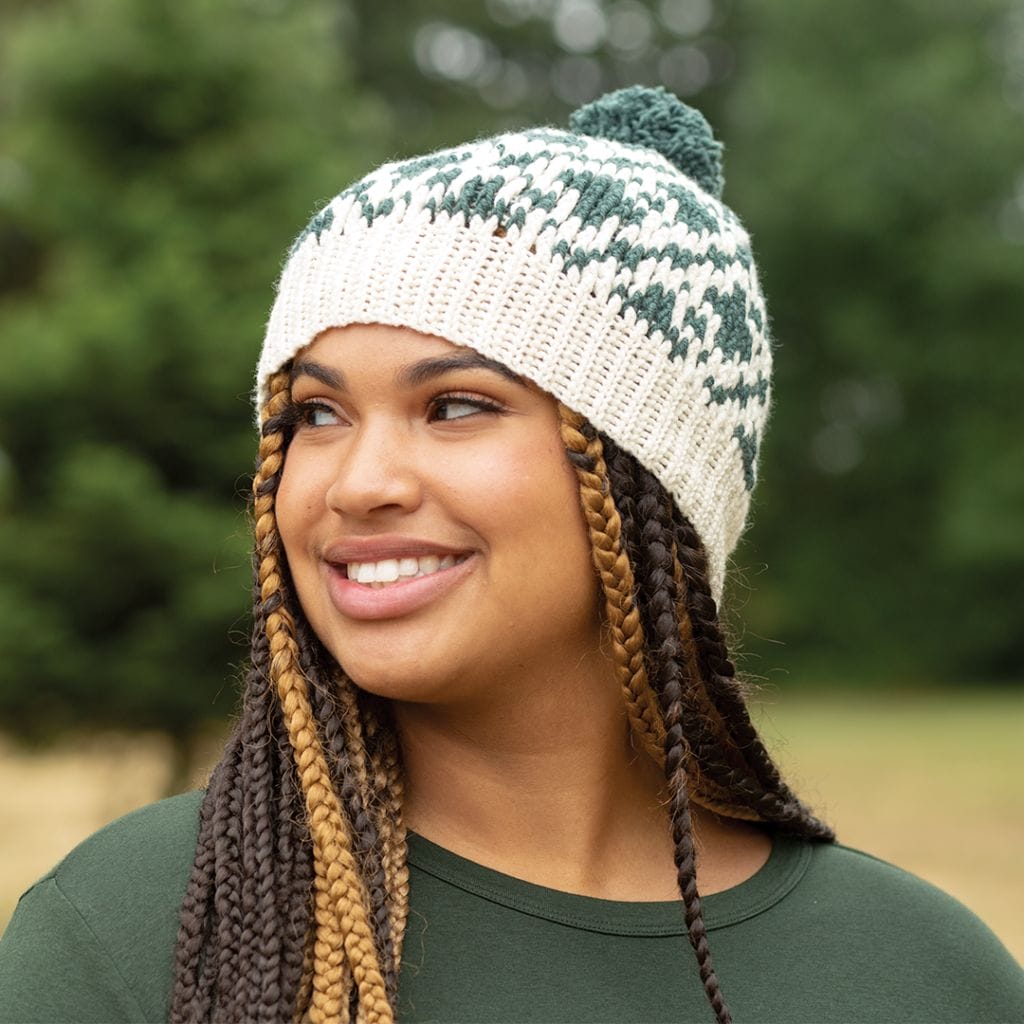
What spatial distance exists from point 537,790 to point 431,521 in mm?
545

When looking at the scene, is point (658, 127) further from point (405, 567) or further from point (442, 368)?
point (405, 567)

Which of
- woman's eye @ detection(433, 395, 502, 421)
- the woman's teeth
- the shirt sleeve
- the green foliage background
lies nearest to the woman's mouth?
the woman's teeth

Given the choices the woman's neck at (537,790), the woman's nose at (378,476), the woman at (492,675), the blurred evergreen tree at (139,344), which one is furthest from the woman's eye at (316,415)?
the blurred evergreen tree at (139,344)

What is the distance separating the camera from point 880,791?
13.0 m

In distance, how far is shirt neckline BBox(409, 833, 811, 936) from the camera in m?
2.28

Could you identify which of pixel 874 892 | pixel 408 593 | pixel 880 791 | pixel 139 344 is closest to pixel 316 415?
pixel 408 593

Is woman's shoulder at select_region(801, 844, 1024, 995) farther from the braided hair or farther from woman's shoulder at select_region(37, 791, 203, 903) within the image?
woman's shoulder at select_region(37, 791, 203, 903)

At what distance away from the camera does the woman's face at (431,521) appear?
86.3 inches

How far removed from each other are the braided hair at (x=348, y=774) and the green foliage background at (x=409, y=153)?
0.36 meters

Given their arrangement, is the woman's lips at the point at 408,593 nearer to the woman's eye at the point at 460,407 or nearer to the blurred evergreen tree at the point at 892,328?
the woman's eye at the point at 460,407

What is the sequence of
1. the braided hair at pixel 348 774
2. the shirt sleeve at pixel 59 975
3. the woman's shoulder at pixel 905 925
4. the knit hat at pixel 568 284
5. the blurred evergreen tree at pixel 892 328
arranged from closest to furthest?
the shirt sleeve at pixel 59 975, the braided hair at pixel 348 774, the knit hat at pixel 568 284, the woman's shoulder at pixel 905 925, the blurred evergreen tree at pixel 892 328

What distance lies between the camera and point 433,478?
2.18 metres

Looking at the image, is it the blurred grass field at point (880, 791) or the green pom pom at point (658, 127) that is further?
the blurred grass field at point (880, 791)

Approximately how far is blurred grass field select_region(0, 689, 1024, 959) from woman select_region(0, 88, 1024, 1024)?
50cm
